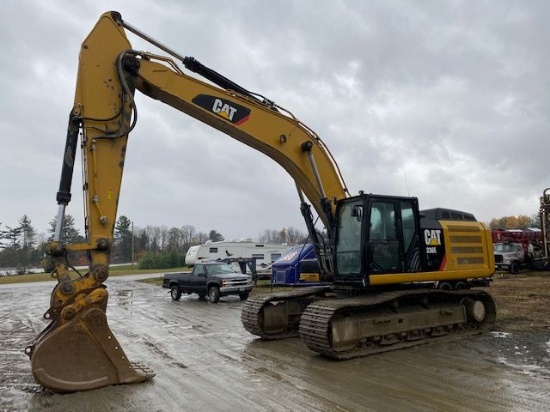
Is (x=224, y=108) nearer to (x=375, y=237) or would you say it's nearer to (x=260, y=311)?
(x=375, y=237)

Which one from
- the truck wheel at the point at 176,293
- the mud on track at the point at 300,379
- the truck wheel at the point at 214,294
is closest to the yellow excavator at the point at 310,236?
the mud on track at the point at 300,379

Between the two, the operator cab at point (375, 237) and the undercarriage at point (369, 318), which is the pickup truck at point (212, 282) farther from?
the operator cab at point (375, 237)

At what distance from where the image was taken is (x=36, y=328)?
12945 mm

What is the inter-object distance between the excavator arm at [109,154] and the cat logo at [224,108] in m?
0.02

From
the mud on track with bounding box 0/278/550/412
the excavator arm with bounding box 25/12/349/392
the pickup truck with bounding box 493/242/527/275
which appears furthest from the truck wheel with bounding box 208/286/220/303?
the pickup truck with bounding box 493/242/527/275

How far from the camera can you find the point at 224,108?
8.25 metres

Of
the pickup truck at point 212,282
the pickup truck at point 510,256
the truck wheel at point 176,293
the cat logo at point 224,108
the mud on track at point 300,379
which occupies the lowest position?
the mud on track at point 300,379

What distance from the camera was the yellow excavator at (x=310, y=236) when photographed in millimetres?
6273

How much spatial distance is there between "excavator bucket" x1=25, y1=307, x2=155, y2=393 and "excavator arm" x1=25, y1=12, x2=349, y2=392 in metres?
0.01

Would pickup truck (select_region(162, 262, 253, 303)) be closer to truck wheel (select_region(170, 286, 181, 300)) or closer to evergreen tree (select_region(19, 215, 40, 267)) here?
truck wheel (select_region(170, 286, 181, 300))

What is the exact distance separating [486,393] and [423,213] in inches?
203

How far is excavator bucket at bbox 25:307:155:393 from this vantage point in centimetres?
591

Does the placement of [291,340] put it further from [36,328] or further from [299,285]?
[299,285]

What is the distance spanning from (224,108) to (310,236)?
322cm
